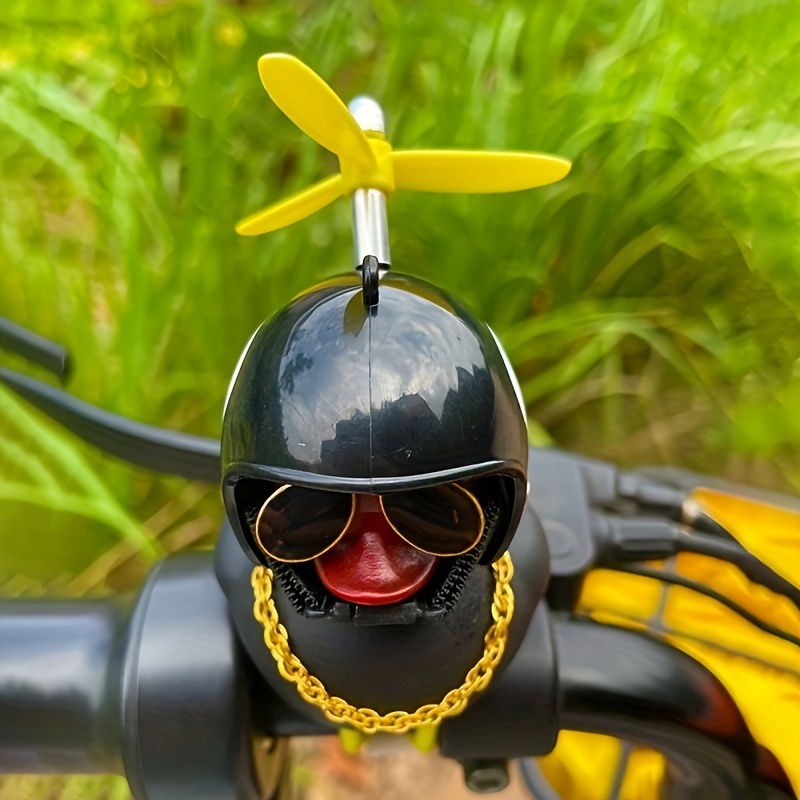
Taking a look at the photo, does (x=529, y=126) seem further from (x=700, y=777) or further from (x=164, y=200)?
(x=700, y=777)

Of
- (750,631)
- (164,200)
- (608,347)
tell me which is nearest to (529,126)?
(608,347)

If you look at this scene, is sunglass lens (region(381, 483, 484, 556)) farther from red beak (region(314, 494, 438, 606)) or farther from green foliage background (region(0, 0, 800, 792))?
green foliage background (region(0, 0, 800, 792))

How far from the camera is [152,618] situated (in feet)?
0.93

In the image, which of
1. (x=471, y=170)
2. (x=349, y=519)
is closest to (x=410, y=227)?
(x=471, y=170)

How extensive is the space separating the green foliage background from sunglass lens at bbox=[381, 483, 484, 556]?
0.35 meters

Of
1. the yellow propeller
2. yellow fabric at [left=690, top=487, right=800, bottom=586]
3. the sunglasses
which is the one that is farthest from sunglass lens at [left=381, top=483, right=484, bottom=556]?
yellow fabric at [left=690, top=487, right=800, bottom=586]

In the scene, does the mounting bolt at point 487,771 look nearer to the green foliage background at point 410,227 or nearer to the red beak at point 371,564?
the red beak at point 371,564

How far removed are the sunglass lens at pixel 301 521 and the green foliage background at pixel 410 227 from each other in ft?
1.21

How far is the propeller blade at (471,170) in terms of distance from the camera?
273 millimetres

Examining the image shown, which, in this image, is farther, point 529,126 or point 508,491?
point 529,126

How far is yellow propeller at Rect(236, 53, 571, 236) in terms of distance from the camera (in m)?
0.22

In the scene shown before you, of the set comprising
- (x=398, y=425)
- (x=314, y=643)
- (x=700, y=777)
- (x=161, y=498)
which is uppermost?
(x=398, y=425)

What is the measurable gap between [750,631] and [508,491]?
0.88 ft

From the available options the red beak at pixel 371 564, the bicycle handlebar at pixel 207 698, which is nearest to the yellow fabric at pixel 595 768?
the bicycle handlebar at pixel 207 698
